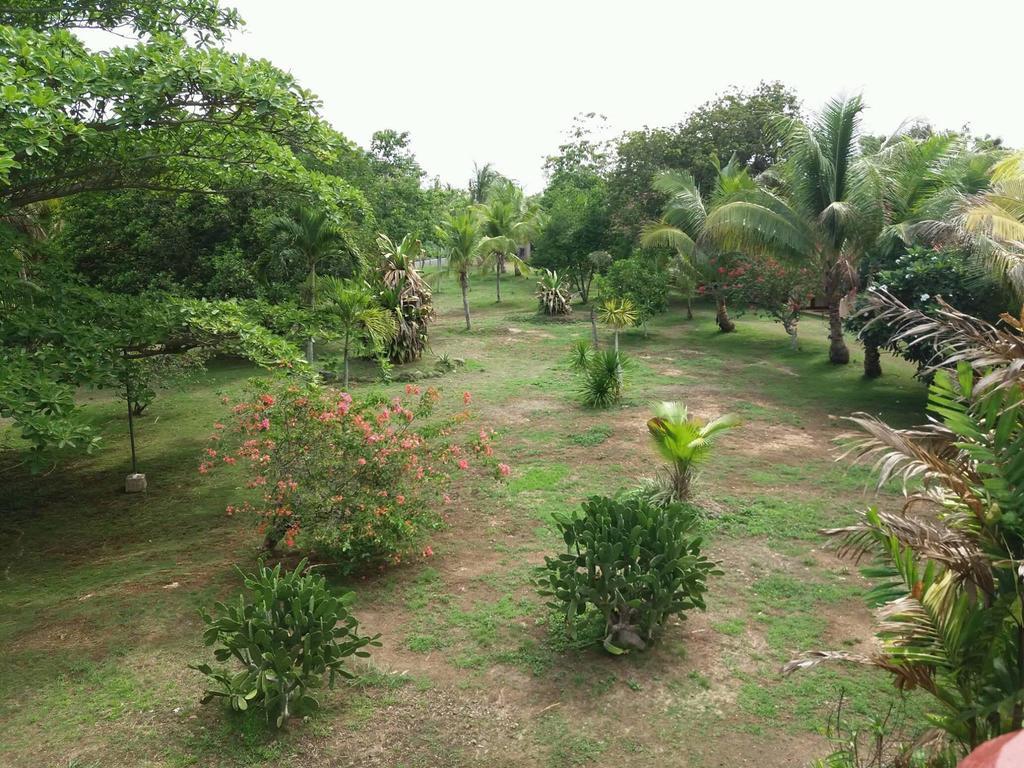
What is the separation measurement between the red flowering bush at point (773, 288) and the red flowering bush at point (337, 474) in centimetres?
1326

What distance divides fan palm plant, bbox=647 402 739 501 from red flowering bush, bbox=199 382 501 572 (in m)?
2.44

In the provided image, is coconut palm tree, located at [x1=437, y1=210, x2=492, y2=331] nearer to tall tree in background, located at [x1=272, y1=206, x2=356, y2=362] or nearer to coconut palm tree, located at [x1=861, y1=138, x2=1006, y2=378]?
tall tree in background, located at [x1=272, y1=206, x2=356, y2=362]

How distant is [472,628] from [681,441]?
11.0 ft

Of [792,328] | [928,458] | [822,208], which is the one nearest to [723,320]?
[792,328]

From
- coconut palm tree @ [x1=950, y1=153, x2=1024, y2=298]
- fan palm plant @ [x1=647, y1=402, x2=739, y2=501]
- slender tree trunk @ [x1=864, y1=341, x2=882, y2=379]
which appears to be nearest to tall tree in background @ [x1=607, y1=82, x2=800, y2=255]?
slender tree trunk @ [x1=864, y1=341, x2=882, y2=379]

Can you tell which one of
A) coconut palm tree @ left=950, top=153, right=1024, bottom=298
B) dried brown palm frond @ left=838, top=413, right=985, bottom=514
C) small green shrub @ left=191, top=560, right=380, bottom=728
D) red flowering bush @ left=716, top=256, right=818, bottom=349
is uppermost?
coconut palm tree @ left=950, top=153, right=1024, bottom=298

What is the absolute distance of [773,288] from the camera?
61.3 ft

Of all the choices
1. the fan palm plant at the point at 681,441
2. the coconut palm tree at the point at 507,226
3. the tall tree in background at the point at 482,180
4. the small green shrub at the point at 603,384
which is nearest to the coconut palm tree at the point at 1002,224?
the fan palm plant at the point at 681,441

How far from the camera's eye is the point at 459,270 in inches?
975

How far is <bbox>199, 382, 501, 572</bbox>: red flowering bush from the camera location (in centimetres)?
694

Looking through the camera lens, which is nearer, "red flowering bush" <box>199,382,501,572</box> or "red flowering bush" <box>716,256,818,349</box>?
"red flowering bush" <box>199,382,501,572</box>

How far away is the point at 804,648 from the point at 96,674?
17.3 ft

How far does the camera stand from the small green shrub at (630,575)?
562 cm

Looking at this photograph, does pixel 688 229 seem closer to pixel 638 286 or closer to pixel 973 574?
pixel 638 286
